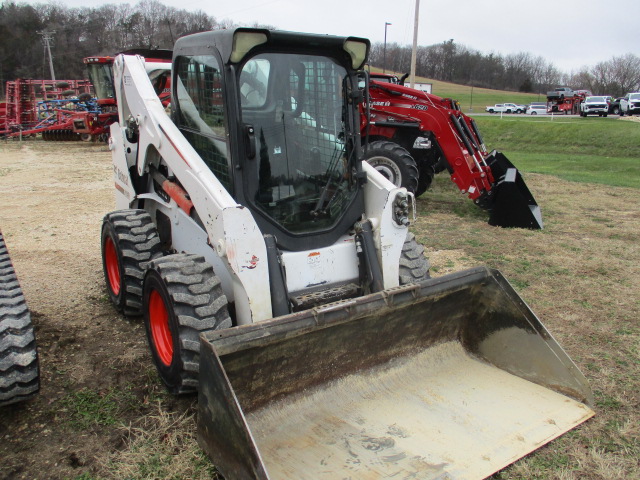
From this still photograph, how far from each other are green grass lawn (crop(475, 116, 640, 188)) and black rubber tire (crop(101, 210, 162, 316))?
11285 mm

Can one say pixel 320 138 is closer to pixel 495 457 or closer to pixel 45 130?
pixel 495 457

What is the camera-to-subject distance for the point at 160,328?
140 inches

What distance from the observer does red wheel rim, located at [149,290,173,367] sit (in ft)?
11.3

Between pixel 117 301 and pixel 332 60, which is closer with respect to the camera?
pixel 332 60

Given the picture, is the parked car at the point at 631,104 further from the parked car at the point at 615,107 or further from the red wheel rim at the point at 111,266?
the red wheel rim at the point at 111,266

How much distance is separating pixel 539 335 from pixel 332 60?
2277 mm

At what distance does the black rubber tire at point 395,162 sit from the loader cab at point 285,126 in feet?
16.3

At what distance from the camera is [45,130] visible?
20953 millimetres

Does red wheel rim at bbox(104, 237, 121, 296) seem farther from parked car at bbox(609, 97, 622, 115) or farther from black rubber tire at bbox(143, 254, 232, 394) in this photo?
parked car at bbox(609, 97, 622, 115)

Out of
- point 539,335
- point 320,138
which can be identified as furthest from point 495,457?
point 320,138

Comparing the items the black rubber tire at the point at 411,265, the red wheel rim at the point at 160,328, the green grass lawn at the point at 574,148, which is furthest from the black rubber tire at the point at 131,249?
the green grass lawn at the point at 574,148

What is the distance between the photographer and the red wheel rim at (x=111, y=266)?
15.6ft

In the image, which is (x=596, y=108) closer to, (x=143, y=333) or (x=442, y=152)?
(x=442, y=152)

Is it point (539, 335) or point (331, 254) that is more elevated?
point (331, 254)
